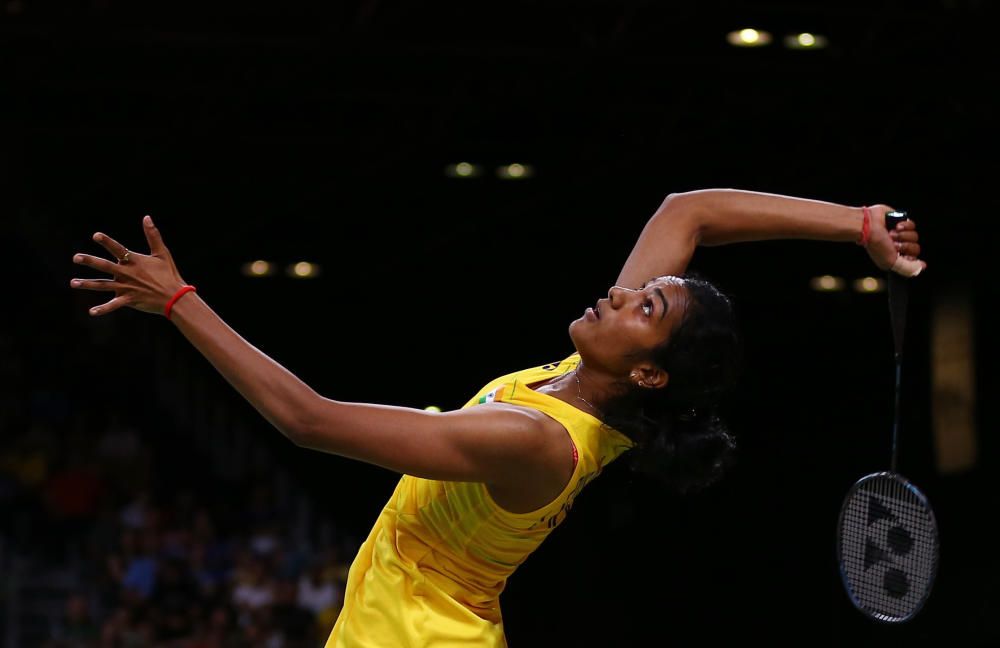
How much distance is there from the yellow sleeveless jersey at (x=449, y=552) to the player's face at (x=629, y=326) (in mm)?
162

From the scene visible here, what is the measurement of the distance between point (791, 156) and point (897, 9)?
312cm

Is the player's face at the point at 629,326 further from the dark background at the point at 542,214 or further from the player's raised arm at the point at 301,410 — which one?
the dark background at the point at 542,214

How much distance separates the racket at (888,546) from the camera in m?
4.33

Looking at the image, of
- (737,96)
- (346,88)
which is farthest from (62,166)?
(737,96)

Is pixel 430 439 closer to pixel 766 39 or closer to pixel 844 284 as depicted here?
pixel 766 39

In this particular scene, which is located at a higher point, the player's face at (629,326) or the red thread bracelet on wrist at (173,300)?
the player's face at (629,326)

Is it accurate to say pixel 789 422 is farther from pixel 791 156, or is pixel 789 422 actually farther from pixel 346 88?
pixel 346 88

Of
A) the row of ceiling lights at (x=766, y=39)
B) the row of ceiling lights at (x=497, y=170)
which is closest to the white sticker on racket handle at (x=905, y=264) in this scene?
the row of ceiling lights at (x=766, y=39)

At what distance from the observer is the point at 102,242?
3.16m

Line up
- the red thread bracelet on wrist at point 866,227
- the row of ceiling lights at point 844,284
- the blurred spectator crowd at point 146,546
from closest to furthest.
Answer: the red thread bracelet on wrist at point 866,227
the blurred spectator crowd at point 146,546
the row of ceiling lights at point 844,284

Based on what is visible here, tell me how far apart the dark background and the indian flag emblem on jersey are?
Result: 7668 millimetres

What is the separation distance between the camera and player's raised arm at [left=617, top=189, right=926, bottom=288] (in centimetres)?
401

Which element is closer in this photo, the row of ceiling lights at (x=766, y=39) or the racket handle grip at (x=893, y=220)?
the racket handle grip at (x=893, y=220)

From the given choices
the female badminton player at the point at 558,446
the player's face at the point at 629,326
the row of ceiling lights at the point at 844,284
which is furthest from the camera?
the row of ceiling lights at the point at 844,284
